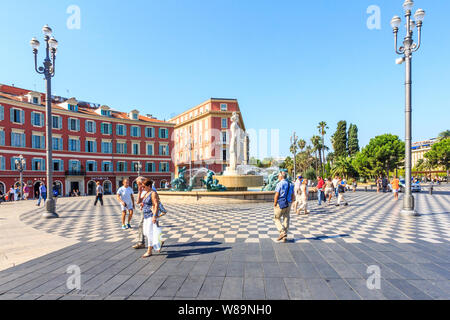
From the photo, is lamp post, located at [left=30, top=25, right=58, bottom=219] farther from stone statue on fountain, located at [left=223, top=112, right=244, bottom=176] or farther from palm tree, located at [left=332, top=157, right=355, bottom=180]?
palm tree, located at [left=332, top=157, right=355, bottom=180]

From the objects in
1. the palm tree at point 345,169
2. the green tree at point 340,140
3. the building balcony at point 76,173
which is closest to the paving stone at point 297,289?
the building balcony at point 76,173

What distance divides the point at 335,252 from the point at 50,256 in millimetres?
6796

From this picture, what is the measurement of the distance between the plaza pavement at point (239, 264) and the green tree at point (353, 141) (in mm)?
65936

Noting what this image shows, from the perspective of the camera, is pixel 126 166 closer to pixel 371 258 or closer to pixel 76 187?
pixel 76 187

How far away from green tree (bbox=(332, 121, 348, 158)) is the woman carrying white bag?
68637 millimetres

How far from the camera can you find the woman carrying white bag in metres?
4.87

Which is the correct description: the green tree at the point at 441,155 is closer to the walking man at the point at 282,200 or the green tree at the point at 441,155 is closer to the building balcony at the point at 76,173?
the walking man at the point at 282,200

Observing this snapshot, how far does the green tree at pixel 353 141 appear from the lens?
65.2m

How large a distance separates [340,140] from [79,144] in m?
64.8

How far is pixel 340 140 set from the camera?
63.9 meters

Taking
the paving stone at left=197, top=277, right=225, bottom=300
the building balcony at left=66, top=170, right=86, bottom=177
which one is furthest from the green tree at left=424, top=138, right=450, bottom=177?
the building balcony at left=66, top=170, right=86, bottom=177
